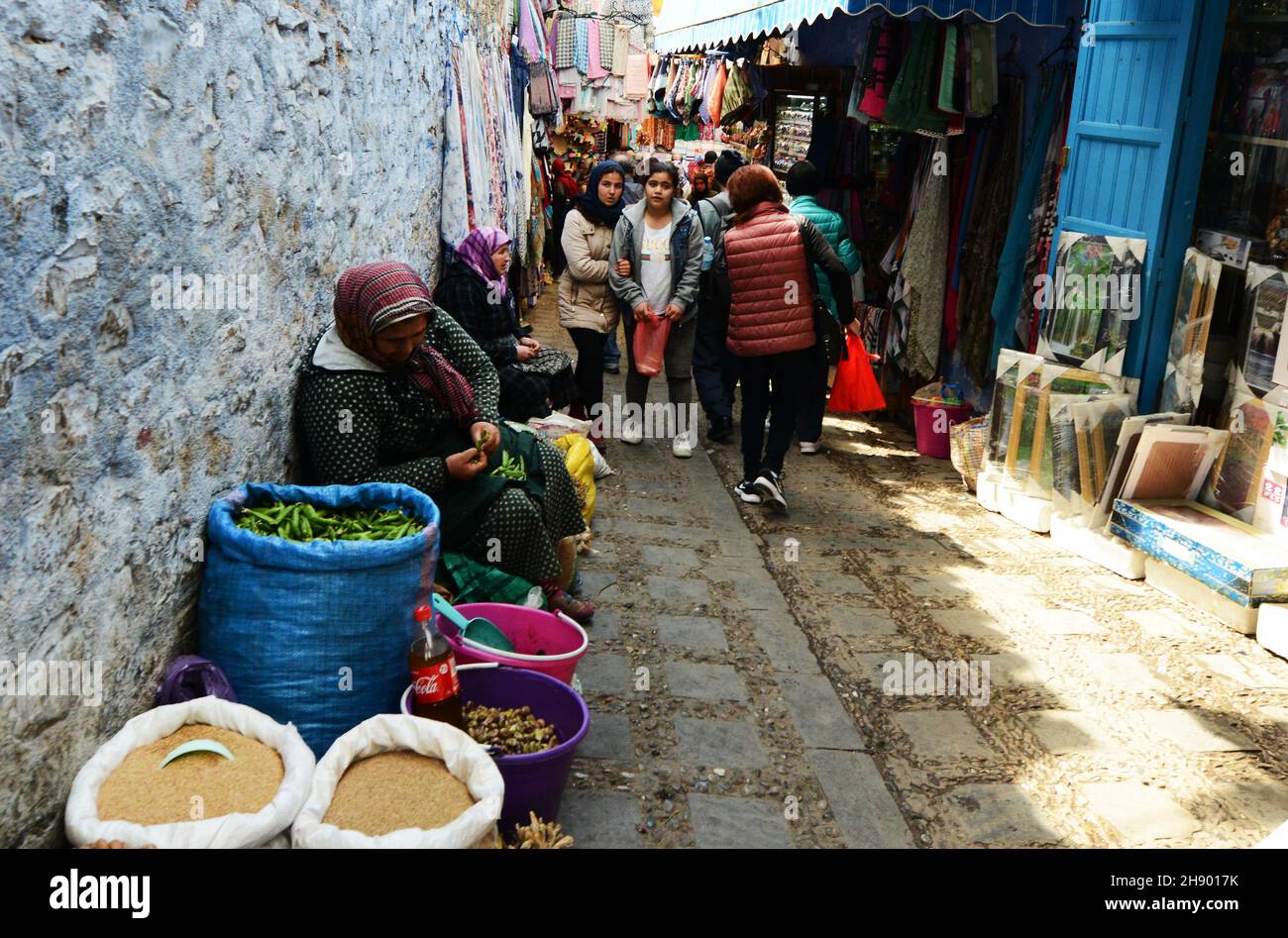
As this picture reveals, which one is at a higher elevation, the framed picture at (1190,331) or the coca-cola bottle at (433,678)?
the framed picture at (1190,331)

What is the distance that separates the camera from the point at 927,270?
814 cm

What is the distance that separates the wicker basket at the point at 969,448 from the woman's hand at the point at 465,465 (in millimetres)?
3706

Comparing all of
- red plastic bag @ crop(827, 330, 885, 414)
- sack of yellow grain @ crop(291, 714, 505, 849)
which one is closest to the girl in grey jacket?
red plastic bag @ crop(827, 330, 885, 414)

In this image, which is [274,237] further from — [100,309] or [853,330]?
[853,330]

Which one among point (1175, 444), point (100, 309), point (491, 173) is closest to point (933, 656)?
point (1175, 444)

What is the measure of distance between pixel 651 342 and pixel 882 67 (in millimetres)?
2459

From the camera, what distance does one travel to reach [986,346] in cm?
773

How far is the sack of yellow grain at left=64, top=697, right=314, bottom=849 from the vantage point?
2.37m

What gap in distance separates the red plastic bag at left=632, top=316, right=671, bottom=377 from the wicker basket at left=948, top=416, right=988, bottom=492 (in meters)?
1.95

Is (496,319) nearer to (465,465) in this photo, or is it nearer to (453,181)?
(453,181)

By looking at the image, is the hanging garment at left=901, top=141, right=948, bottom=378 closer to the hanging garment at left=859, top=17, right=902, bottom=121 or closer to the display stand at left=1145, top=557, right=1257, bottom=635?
the hanging garment at left=859, top=17, right=902, bottom=121

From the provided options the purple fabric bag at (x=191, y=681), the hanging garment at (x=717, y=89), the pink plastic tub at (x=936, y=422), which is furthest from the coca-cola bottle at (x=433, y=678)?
the hanging garment at (x=717, y=89)

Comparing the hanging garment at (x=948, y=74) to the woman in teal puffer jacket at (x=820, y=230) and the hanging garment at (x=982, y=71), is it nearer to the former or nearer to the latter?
the hanging garment at (x=982, y=71)

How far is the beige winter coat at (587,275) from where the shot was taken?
727 cm
